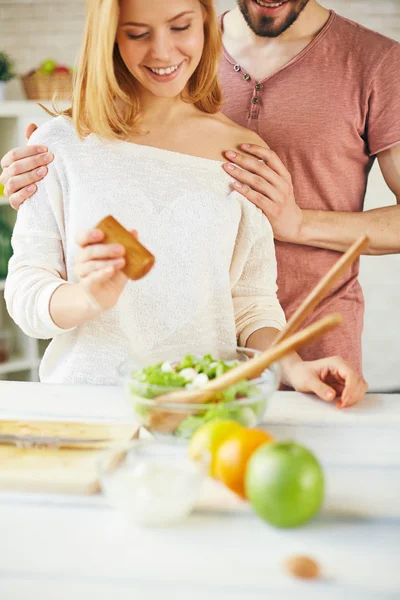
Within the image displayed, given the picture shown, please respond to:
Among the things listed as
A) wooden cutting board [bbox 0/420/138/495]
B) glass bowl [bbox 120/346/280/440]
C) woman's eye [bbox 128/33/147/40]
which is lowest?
wooden cutting board [bbox 0/420/138/495]

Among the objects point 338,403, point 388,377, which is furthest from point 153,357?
point 388,377

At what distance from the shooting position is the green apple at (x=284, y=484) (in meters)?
0.90

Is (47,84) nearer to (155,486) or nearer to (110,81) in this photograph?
(110,81)

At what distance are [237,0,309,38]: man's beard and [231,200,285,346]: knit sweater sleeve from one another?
0.56 metres

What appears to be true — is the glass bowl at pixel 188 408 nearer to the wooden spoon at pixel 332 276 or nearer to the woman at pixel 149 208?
the wooden spoon at pixel 332 276

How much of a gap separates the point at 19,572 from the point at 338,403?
0.72m

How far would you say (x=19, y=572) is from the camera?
2.81ft

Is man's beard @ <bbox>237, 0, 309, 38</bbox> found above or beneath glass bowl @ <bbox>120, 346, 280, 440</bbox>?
above

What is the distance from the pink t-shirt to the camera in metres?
1.96

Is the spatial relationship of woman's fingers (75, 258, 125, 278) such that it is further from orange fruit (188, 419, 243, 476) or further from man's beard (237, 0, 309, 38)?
man's beard (237, 0, 309, 38)

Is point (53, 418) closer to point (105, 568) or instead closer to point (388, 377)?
point (105, 568)

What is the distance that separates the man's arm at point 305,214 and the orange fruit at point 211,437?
760mm

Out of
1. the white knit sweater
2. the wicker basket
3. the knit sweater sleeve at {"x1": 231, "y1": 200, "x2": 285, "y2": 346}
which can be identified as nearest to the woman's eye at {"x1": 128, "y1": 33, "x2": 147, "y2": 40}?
the white knit sweater

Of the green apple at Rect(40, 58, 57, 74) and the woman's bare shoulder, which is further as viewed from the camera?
the green apple at Rect(40, 58, 57, 74)
